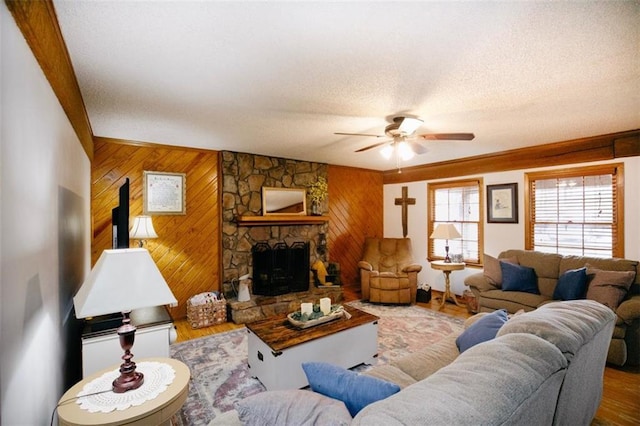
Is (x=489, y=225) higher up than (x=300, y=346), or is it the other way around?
(x=489, y=225)

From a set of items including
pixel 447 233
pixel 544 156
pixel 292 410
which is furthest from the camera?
pixel 447 233

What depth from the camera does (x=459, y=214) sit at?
5477 millimetres

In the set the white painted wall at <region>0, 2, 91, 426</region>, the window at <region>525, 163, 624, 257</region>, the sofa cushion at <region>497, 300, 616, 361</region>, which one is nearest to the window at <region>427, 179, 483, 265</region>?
the window at <region>525, 163, 624, 257</region>

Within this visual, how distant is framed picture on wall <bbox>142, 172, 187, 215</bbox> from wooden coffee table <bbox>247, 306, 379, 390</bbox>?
2331mm

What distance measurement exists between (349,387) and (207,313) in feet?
10.9

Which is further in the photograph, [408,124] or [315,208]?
[315,208]

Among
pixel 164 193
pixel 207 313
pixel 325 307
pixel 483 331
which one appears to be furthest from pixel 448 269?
pixel 164 193

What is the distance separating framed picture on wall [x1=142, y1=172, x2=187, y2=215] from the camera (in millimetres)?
4043

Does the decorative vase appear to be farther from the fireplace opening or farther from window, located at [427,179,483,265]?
window, located at [427,179,483,265]

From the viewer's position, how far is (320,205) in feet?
18.0

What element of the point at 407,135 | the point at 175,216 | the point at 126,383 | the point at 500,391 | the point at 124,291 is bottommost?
the point at 126,383

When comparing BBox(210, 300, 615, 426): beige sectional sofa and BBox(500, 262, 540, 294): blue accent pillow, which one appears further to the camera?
BBox(500, 262, 540, 294): blue accent pillow

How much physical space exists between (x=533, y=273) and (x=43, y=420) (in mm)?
4753

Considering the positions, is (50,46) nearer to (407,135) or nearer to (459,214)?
(407,135)
